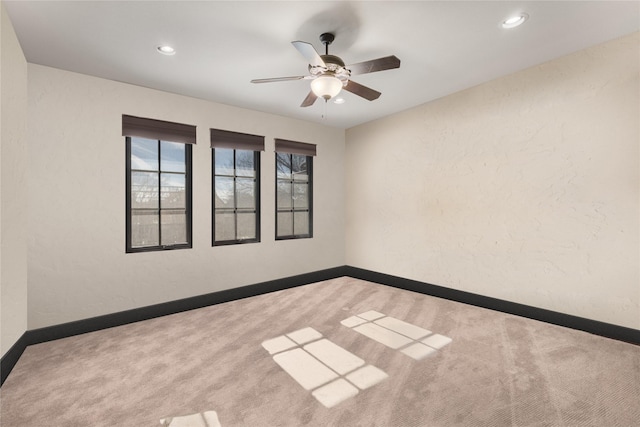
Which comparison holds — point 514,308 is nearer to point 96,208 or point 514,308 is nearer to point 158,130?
point 158,130

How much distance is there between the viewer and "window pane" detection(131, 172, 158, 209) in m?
3.40

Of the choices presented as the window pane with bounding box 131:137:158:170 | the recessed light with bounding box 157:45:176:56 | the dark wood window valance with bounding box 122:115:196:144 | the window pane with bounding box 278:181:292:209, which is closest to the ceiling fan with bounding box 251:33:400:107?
the recessed light with bounding box 157:45:176:56

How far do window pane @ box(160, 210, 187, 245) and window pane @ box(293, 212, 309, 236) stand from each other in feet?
5.82

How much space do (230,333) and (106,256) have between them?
63.1 inches

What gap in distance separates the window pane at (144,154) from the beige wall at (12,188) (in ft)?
2.99

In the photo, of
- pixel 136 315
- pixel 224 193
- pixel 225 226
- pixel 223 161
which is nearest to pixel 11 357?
pixel 136 315

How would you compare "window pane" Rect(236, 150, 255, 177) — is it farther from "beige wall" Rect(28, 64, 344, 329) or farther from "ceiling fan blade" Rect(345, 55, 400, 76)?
"ceiling fan blade" Rect(345, 55, 400, 76)

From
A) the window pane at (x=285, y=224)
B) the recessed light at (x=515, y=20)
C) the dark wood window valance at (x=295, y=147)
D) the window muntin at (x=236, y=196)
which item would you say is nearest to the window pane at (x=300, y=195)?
the window pane at (x=285, y=224)

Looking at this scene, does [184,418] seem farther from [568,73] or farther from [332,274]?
[568,73]

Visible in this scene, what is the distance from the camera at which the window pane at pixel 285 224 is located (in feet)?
15.5

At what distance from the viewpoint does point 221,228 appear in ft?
13.4

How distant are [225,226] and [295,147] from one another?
1.69 m

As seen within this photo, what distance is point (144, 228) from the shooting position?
3471 millimetres

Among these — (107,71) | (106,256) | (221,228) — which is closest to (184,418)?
(106,256)
